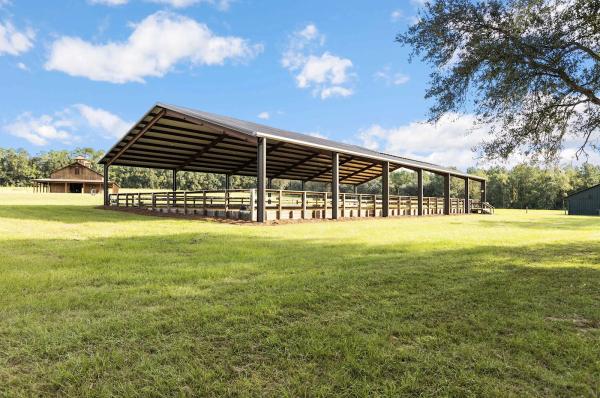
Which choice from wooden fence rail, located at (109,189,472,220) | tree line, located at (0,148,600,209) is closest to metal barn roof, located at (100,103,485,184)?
wooden fence rail, located at (109,189,472,220)

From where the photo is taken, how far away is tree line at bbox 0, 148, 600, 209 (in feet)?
226

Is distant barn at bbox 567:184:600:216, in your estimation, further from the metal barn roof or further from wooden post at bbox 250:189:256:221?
wooden post at bbox 250:189:256:221

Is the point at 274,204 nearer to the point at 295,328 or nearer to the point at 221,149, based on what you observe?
the point at 221,149

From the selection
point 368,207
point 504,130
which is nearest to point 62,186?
point 368,207

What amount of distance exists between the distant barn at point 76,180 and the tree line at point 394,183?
17.2 feet

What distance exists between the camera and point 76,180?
59156mm

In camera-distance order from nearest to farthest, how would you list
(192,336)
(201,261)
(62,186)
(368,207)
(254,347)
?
1. (254,347)
2. (192,336)
3. (201,261)
4. (368,207)
5. (62,186)

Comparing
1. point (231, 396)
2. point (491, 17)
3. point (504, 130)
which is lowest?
point (231, 396)

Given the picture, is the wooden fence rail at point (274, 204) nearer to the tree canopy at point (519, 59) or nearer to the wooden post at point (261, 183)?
the wooden post at point (261, 183)

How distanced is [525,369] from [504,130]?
8.21m

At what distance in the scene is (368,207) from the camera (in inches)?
955

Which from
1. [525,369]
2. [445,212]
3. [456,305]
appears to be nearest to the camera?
[525,369]

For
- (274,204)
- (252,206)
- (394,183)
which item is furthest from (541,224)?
(394,183)

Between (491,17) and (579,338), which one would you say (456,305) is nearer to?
(579,338)
